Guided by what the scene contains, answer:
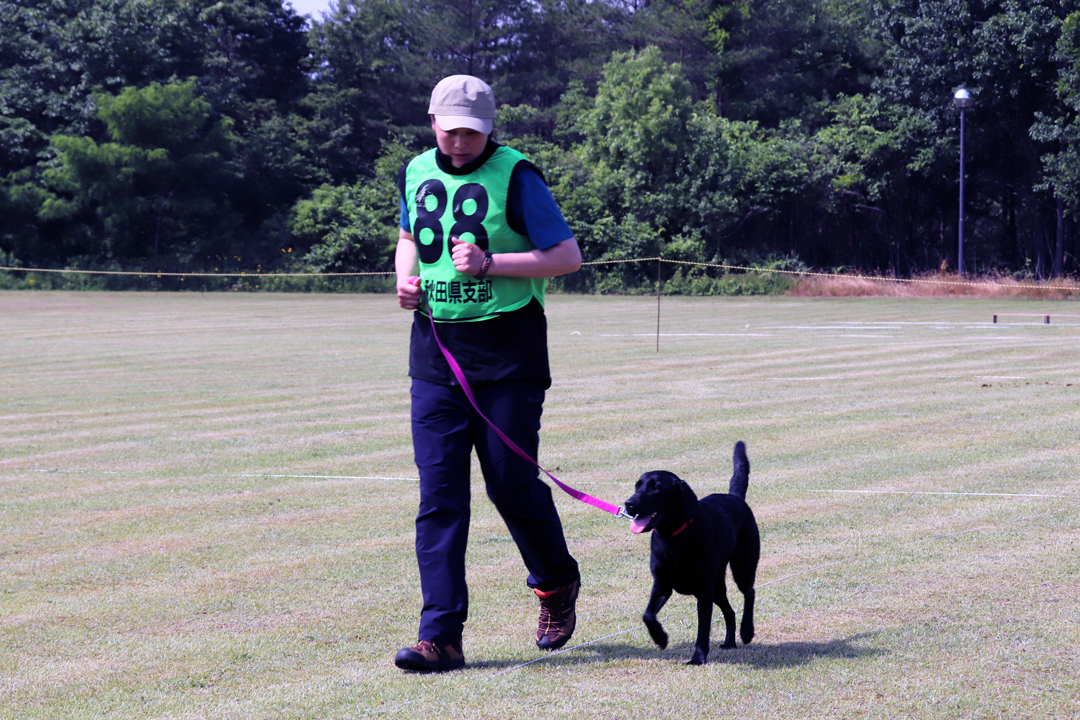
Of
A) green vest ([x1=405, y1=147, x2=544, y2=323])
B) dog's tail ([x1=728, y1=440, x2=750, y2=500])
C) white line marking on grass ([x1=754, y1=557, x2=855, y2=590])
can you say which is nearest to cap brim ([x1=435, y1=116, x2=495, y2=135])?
green vest ([x1=405, y1=147, x2=544, y2=323])

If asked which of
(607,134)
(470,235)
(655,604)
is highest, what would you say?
(607,134)

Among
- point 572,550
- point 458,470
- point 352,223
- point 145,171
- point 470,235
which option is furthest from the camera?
point 352,223

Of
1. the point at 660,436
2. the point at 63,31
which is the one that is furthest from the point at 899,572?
the point at 63,31

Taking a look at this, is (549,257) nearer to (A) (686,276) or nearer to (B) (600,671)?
(B) (600,671)

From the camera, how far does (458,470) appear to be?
13.7 ft

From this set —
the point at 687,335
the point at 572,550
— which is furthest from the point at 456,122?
the point at 687,335

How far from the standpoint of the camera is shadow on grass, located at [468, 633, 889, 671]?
4.11 m

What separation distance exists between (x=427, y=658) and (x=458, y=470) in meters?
0.64

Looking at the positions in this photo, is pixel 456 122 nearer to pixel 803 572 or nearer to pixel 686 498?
pixel 686 498

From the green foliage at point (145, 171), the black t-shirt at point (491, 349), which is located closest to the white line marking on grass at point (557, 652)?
the black t-shirt at point (491, 349)

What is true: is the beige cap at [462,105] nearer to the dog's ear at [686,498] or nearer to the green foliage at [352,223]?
the dog's ear at [686,498]

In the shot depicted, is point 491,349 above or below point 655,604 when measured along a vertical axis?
above

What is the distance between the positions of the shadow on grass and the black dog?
0.21ft

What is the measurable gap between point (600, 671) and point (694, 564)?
484mm
